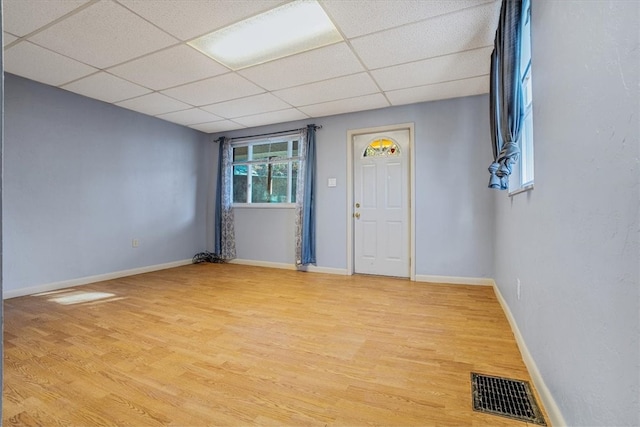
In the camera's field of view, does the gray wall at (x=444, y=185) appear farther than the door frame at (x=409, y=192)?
No

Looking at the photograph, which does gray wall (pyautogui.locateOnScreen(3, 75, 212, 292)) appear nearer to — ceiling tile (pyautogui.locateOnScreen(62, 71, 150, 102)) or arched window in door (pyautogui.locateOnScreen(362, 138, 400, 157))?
ceiling tile (pyautogui.locateOnScreen(62, 71, 150, 102))

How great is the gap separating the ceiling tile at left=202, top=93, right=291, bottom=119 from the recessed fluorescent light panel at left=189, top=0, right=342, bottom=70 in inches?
35.3

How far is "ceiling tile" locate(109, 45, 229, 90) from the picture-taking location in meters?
2.90

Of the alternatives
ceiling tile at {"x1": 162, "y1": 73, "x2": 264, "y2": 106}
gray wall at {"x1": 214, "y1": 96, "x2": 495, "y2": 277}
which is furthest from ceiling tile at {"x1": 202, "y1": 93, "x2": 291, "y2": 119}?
gray wall at {"x1": 214, "y1": 96, "x2": 495, "y2": 277}

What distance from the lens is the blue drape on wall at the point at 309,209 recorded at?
15.6 ft

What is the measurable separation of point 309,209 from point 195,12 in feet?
9.71

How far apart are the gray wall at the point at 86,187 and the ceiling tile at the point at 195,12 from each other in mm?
2273

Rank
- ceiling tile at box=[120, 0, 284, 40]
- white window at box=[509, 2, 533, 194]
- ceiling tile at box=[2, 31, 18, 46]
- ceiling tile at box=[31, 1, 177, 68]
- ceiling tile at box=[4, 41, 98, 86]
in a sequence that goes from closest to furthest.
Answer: white window at box=[509, 2, 533, 194], ceiling tile at box=[120, 0, 284, 40], ceiling tile at box=[31, 1, 177, 68], ceiling tile at box=[2, 31, 18, 46], ceiling tile at box=[4, 41, 98, 86]

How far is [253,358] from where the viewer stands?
2.02m

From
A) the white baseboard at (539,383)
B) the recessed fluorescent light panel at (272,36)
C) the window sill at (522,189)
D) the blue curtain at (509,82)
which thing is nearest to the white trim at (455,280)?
the white baseboard at (539,383)

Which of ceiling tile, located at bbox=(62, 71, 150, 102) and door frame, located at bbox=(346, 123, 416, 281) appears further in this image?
door frame, located at bbox=(346, 123, 416, 281)

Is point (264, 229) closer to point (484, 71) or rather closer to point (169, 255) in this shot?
point (169, 255)

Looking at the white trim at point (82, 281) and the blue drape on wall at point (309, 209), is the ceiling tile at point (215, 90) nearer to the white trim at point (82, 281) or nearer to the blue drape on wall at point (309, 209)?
the blue drape on wall at point (309, 209)

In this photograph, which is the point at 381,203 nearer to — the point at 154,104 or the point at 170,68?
the point at 170,68
